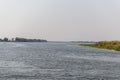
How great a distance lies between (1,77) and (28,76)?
289 cm

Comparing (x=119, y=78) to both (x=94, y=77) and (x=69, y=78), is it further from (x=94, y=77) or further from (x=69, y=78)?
(x=69, y=78)

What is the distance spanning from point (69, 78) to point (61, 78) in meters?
0.86

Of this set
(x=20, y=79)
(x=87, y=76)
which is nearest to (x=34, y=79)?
(x=20, y=79)

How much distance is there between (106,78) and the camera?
38.8 meters

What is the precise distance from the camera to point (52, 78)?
38.4 m

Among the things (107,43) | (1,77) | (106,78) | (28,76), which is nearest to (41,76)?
(28,76)

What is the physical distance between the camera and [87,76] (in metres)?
40.4

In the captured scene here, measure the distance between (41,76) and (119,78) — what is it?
817 centimetres

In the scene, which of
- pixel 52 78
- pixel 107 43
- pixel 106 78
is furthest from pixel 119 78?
pixel 107 43

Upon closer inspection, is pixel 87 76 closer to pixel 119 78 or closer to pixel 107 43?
pixel 119 78

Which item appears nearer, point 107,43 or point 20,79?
point 20,79

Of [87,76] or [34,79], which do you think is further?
[87,76]

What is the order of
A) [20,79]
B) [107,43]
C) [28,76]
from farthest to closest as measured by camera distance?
[107,43], [28,76], [20,79]

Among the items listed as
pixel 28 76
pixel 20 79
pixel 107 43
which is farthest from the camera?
pixel 107 43
